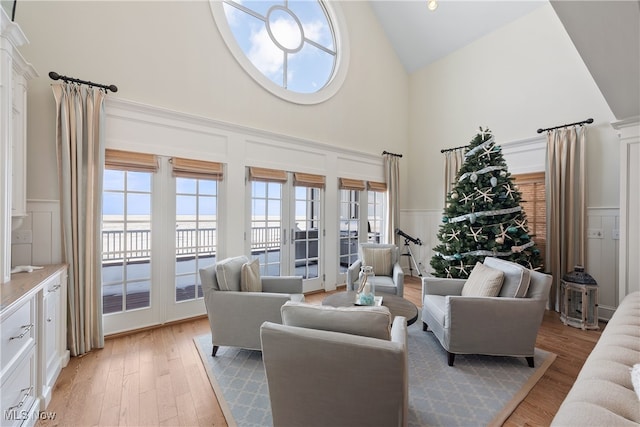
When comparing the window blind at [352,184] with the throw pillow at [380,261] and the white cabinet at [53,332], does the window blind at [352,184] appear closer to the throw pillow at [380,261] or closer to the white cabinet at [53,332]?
the throw pillow at [380,261]

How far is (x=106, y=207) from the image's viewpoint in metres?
2.86

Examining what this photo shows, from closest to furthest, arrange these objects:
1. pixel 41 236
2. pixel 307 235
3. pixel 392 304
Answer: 1. pixel 41 236
2. pixel 392 304
3. pixel 307 235

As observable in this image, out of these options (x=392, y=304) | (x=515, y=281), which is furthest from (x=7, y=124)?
A: (x=515, y=281)

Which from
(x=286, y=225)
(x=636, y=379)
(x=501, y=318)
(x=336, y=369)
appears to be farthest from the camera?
(x=286, y=225)

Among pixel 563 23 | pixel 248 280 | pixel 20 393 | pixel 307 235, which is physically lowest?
pixel 20 393

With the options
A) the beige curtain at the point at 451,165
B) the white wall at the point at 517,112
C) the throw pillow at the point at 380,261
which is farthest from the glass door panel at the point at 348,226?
the beige curtain at the point at 451,165

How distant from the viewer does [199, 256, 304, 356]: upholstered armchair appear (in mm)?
2348

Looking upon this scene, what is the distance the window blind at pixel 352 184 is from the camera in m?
4.79

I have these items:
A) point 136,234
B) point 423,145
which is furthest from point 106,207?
point 423,145

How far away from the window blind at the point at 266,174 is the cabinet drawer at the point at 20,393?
8.69 feet

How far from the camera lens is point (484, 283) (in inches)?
96.2

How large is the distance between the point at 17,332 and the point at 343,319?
5.96 ft

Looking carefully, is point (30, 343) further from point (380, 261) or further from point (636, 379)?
point (380, 261)

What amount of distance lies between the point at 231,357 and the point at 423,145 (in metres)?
5.12
